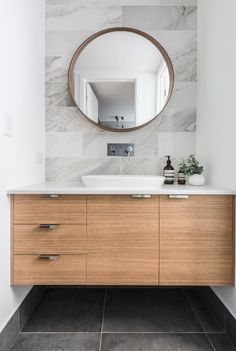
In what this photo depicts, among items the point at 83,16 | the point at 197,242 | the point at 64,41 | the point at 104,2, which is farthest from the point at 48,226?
the point at 104,2

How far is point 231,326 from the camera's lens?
4.92 feet

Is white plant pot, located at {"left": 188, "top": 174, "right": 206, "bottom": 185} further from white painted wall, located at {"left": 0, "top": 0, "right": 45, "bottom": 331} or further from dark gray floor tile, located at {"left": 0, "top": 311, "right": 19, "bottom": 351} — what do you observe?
dark gray floor tile, located at {"left": 0, "top": 311, "right": 19, "bottom": 351}

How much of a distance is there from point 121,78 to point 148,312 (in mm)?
1693

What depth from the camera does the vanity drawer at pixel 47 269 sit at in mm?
1489

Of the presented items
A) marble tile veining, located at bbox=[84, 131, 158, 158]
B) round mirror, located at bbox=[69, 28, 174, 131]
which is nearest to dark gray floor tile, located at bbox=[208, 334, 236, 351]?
marble tile veining, located at bbox=[84, 131, 158, 158]

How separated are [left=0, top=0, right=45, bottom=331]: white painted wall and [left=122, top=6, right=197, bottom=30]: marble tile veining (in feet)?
2.25

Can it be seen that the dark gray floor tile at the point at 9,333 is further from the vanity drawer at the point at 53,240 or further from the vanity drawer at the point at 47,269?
the vanity drawer at the point at 53,240

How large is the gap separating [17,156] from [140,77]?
44.0 inches

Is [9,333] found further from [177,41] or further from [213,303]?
[177,41]

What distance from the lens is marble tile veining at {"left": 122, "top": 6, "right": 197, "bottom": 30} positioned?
83.1 inches

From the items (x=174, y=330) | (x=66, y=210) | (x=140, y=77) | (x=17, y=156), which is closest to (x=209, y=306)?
(x=174, y=330)

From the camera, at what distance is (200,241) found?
149 centimetres

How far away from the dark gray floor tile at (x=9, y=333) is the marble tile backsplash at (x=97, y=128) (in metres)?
1.02

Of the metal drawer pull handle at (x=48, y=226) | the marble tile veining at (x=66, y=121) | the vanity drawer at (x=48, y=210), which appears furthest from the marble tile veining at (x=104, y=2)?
the metal drawer pull handle at (x=48, y=226)
